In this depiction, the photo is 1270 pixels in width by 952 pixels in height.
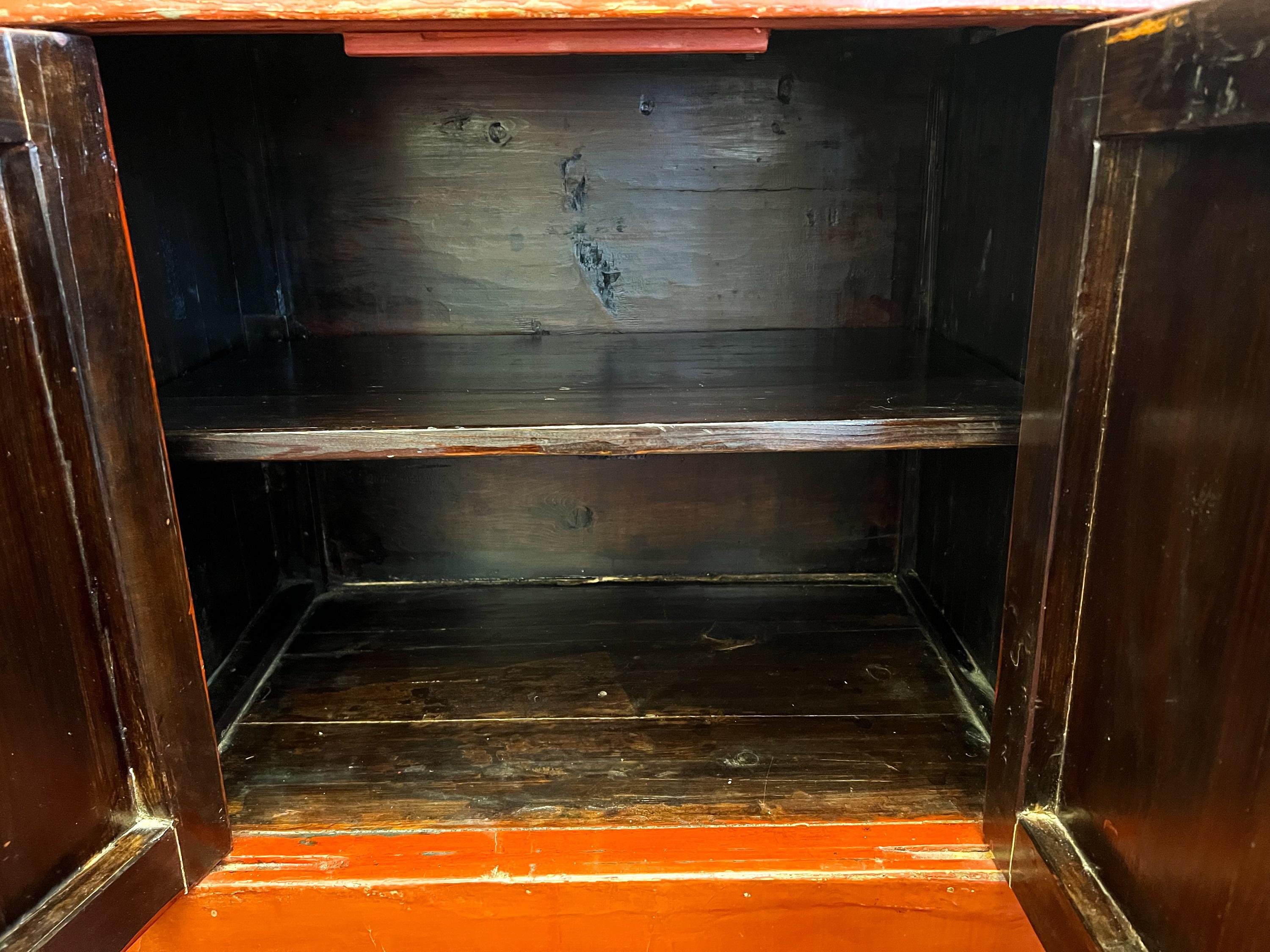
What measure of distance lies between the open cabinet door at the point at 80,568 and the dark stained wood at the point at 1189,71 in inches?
30.2

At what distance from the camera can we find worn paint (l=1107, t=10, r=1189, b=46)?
1.88ft

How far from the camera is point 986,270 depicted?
45.1 inches

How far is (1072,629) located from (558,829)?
1.81ft

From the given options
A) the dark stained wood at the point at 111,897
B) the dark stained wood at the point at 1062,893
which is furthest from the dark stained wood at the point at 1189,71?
the dark stained wood at the point at 111,897

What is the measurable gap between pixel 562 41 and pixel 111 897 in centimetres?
82

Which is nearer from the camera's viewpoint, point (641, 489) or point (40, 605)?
point (40, 605)

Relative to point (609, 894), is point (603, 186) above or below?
above

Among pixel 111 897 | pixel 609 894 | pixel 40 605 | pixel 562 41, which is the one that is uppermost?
pixel 562 41

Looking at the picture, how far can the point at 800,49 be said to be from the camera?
1258mm

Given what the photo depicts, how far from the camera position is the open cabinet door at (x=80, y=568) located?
2.21 feet

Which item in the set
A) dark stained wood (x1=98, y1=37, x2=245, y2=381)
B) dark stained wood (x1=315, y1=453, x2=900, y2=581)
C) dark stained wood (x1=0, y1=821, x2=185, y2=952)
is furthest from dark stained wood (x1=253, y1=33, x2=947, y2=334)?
dark stained wood (x1=0, y1=821, x2=185, y2=952)

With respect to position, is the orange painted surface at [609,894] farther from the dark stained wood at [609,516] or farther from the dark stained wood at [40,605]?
the dark stained wood at [609,516]

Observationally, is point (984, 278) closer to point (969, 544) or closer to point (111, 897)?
point (969, 544)

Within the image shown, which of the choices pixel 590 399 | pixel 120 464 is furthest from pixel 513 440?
pixel 120 464
